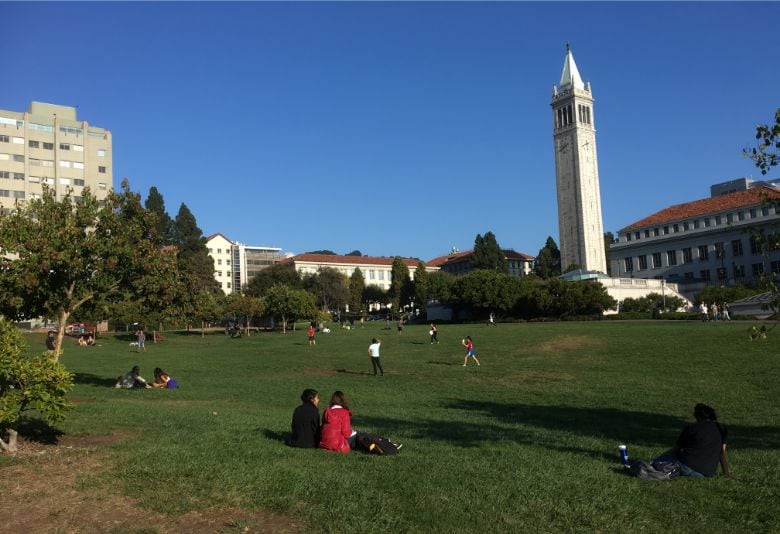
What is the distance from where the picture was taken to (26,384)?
32.9 ft

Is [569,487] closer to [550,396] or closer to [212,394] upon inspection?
[550,396]

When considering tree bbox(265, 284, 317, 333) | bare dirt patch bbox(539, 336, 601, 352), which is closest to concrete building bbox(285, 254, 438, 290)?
tree bbox(265, 284, 317, 333)

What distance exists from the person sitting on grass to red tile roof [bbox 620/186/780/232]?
99.7 meters

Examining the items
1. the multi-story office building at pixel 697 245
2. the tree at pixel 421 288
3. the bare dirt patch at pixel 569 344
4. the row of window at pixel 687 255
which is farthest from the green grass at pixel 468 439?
the tree at pixel 421 288

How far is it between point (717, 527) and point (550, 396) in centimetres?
1545

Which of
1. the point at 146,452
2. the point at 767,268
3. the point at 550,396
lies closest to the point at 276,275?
the point at 767,268

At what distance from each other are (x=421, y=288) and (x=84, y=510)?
11534 cm

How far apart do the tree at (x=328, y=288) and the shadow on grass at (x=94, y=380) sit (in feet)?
265

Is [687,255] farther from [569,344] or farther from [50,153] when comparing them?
[50,153]

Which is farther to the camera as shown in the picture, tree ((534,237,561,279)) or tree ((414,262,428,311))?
tree ((534,237,561,279))

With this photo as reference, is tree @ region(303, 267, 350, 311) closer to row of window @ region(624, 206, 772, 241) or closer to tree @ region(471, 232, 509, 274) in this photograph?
tree @ region(471, 232, 509, 274)

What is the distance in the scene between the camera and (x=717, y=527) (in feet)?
24.3

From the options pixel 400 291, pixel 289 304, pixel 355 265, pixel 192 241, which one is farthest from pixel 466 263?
pixel 289 304

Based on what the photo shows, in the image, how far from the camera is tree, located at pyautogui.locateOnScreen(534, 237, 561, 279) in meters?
133
